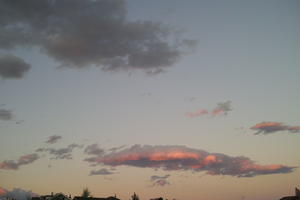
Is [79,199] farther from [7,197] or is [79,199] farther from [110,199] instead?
[7,197]

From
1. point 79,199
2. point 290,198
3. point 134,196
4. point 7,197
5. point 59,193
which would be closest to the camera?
point 290,198

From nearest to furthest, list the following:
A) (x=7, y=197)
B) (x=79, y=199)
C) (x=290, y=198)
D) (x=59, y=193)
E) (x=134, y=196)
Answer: (x=290, y=198) → (x=59, y=193) → (x=79, y=199) → (x=7, y=197) → (x=134, y=196)

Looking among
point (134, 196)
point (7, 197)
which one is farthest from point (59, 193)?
point (134, 196)

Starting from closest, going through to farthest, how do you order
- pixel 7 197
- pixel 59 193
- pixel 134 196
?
1. pixel 59 193
2. pixel 7 197
3. pixel 134 196

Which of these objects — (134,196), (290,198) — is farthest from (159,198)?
(290,198)

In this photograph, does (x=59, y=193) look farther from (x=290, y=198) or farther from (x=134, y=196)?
(x=290, y=198)

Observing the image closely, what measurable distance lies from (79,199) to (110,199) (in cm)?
856

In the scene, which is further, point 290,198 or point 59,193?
point 59,193

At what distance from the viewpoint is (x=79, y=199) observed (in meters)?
90.0

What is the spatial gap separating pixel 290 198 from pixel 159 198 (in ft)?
119

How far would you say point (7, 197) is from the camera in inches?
3819

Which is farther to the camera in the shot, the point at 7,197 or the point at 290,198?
the point at 7,197

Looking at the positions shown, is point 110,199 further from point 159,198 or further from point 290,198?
point 290,198

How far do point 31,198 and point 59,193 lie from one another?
2349 centimetres
